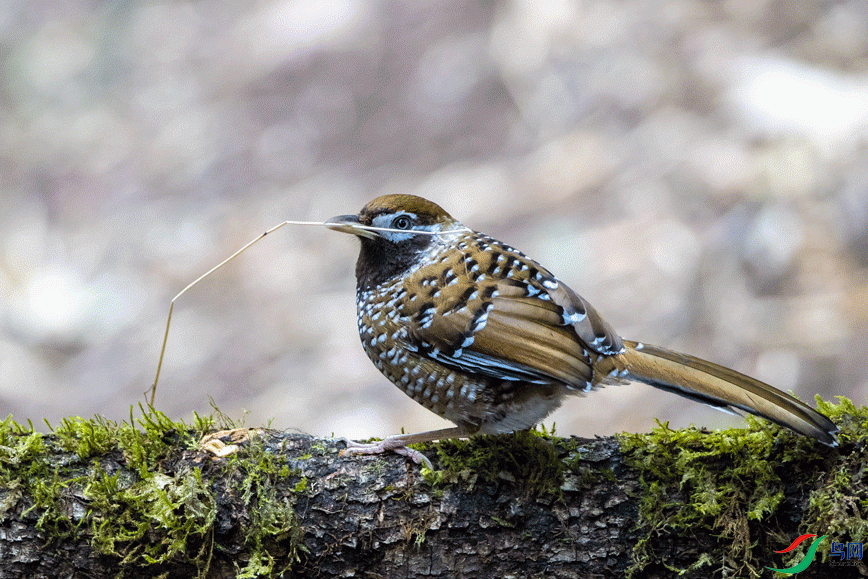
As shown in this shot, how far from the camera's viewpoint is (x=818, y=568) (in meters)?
2.64

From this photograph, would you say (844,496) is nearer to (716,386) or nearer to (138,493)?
(716,386)

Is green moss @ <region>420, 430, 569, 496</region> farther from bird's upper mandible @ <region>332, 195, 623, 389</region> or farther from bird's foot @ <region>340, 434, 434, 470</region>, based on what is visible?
bird's upper mandible @ <region>332, 195, 623, 389</region>

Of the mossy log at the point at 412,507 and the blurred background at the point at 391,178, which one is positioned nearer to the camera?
the mossy log at the point at 412,507

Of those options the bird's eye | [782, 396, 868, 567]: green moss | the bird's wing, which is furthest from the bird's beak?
[782, 396, 868, 567]: green moss

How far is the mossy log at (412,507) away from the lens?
273 cm

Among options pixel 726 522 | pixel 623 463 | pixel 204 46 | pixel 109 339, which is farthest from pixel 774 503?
pixel 204 46

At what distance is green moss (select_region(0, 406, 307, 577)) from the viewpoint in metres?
2.74

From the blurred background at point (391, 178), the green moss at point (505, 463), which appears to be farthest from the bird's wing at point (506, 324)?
the blurred background at point (391, 178)

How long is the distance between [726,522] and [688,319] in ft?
10.2

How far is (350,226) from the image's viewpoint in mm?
3398

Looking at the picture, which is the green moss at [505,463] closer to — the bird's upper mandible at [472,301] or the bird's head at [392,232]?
the bird's upper mandible at [472,301]

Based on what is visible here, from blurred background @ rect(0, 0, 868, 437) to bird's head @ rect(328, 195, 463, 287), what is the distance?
2.36 meters

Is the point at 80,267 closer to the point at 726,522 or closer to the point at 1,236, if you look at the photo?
the point at 1,236

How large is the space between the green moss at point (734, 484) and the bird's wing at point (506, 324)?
482 millimetres
